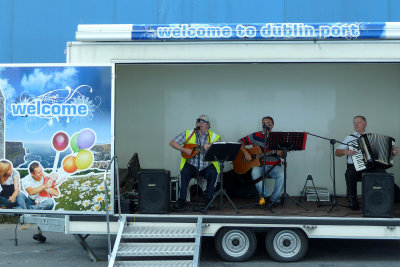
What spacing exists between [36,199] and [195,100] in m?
3.16

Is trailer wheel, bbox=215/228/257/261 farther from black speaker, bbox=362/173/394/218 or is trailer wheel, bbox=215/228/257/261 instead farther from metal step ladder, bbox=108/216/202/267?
black speaker, bbox=362/173/394/218

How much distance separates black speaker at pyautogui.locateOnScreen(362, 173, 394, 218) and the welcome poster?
2977mm

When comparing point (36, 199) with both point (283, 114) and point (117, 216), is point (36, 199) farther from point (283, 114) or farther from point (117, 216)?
point (283, 114)

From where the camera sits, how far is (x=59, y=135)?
20.8ft

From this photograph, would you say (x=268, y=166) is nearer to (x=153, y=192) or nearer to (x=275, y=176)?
(x=275, y=176)

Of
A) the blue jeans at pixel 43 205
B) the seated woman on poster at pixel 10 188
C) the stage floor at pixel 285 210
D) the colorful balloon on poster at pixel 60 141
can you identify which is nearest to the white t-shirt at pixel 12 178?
the seated woman on poster at pixel 10 188

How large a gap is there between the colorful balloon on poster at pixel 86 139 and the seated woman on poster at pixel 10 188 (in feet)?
2.77

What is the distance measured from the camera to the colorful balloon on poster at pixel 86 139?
6.31m

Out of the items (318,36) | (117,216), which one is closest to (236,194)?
(117,216)

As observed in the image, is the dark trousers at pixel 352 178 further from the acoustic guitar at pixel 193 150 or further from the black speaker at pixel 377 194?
the acoustic guitar at pixel 193 150

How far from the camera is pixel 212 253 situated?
7.09m

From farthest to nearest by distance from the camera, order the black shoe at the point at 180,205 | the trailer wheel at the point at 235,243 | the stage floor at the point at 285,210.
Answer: the black shoe at the point at 180,205, the stage floor at the point at 285,210, the trailer wheel at the point at 235,243

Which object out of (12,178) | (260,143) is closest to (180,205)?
(260,143)

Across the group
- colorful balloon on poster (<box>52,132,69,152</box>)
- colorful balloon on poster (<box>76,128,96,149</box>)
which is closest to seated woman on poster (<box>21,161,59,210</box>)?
colorful balloon on poster (<box>52,132,69,152</box>)
